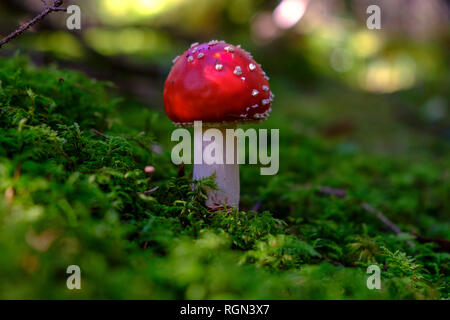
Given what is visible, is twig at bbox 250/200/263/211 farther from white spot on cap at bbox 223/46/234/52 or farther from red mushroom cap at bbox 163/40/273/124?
white spot on cap at bbox 223/46/234/52

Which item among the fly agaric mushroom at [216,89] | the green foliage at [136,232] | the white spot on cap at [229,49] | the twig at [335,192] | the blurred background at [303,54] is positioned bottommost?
the green foliage at [136,232]

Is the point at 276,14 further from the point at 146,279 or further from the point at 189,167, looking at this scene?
the point at 146,279

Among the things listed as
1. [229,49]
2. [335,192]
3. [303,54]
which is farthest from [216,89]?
[303,54]

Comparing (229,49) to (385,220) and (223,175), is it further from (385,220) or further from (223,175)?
(385,220)

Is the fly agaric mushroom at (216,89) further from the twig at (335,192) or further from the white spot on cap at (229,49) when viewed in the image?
the twig at (335,192)

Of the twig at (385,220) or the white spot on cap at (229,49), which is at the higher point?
the white spot on cap at (229,49)

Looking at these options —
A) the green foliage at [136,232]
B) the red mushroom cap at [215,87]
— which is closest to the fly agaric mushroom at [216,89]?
the red mushroom cap at [215,87]

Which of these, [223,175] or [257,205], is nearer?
[223,175]
